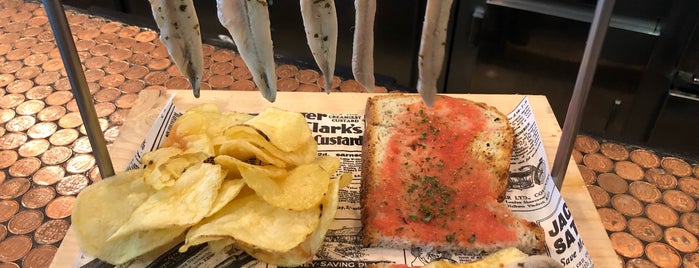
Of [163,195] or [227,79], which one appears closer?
[163,195]

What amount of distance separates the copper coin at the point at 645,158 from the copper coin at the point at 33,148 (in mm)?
1479

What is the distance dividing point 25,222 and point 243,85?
71 cm

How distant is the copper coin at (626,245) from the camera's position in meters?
1.17

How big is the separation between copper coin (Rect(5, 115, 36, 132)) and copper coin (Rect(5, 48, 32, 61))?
1.18ft

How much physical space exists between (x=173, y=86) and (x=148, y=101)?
0.14m

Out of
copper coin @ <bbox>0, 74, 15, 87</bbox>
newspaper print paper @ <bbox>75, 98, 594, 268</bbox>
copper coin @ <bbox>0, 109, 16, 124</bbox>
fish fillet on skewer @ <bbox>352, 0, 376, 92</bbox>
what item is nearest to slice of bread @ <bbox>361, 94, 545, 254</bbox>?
newspaper print paper @ <bbox>75, 98, 594, 268</bbox>

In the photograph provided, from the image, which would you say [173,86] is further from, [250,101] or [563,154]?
[563,154]

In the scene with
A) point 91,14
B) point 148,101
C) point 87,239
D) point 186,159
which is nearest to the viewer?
point 87,239

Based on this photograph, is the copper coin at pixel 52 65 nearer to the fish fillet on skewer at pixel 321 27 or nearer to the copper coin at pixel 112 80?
the copper coin at pixel 112 80

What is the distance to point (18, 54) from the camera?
1.79m

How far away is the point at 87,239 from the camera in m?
1.08

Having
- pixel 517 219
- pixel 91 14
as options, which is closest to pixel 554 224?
pixel 517 219

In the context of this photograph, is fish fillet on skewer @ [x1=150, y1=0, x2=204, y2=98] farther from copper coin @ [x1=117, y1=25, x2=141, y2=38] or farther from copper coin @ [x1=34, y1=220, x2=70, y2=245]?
copper coin @ [x1=117, y1=25, x2=141, y2=38]

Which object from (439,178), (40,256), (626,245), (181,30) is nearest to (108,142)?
(40,256)
